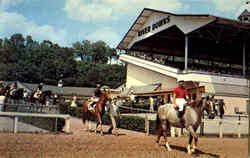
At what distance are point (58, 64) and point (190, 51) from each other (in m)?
52.6

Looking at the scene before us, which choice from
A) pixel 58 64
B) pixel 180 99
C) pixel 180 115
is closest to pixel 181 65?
pixel 180 99

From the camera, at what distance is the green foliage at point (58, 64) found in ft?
281

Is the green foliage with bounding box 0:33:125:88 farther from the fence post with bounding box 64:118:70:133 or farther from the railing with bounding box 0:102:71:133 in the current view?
the fence post with bounding box 64:118:70:133

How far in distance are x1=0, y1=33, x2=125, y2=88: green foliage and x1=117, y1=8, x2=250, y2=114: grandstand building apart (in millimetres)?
38117

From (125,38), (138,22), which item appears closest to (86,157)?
(138,22)

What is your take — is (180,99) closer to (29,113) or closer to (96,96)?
(96,96)

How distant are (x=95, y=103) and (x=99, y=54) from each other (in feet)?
292

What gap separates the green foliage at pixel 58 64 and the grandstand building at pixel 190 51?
38117 millimetres

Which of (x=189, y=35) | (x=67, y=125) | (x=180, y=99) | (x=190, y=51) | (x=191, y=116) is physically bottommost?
(x=67, y=125)

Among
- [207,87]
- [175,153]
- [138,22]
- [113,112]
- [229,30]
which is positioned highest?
[138,22]

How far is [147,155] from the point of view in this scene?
9.09m

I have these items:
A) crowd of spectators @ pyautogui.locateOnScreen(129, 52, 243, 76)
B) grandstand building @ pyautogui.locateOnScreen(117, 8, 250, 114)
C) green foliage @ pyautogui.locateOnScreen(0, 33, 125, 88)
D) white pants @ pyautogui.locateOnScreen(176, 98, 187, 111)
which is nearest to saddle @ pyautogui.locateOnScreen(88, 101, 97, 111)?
white pants @ pyautogui.locateOnScreen(176, 98, 187, 111)

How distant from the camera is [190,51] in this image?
47656 millimetres

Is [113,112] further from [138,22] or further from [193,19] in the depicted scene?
[138,22]
